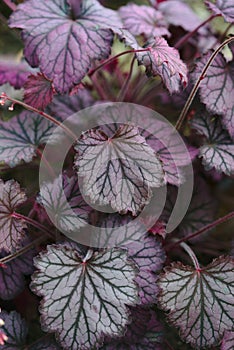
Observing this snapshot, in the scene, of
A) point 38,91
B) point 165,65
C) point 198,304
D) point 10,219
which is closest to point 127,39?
point 165,65

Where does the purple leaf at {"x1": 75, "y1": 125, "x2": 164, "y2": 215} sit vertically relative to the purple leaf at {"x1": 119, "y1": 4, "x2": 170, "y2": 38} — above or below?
below

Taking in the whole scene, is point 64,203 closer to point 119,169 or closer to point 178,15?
point 119,169

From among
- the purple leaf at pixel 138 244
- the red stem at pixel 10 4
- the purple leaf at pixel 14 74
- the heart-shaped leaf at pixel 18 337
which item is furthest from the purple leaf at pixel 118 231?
the red stem at pixel 10 4

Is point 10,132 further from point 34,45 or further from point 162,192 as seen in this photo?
point 162,192

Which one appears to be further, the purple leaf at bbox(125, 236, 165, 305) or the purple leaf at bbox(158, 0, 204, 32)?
the purple leaf at bbox(158, 0, 204, 32)

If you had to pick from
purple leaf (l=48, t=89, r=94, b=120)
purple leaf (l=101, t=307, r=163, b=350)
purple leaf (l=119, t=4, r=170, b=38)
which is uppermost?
purple leaf (l=119, t=4, r=170, b=38)

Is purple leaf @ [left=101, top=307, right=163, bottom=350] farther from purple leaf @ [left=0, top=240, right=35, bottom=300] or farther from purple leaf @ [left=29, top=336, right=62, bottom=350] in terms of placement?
purple leaf @ [left=0, top=240, right=35, bottom=300]

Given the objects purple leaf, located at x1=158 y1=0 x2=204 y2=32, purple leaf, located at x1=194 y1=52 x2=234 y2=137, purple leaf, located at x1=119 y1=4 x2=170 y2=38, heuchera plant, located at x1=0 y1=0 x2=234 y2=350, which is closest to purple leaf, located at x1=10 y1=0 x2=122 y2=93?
heuchera plant, located at x1=0 y1=0 x2=234 y2=350

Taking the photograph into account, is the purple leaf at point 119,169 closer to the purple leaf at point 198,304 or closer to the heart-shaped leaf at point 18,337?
the purple leaf at point 198,304

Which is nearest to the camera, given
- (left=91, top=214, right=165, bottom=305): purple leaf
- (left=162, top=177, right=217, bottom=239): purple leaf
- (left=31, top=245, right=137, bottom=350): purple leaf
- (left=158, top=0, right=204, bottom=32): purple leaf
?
(left=31, top=245, right=137, bottom=350): purple leaf
